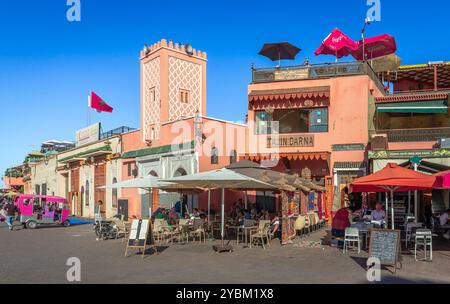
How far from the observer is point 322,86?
22031 mm

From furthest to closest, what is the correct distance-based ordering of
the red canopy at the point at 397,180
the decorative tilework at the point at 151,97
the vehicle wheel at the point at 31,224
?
the decorative tilework at the point at 151,97 < the vehicle wheel at the point at 31,224 < the red canopy at the point at 397,180

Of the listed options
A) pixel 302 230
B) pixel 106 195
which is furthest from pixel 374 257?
pixel 106 195

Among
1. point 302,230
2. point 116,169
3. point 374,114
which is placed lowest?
point 302,230

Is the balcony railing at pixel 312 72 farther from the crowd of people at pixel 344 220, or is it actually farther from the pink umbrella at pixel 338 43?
the crowd of people at pixel 344 220

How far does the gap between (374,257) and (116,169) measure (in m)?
22.8

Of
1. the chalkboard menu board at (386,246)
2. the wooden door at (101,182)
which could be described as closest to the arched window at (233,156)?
the wooden door at (101,182)

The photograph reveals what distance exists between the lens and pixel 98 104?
1324 inches

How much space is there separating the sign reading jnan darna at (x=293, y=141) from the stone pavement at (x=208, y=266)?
360 inches

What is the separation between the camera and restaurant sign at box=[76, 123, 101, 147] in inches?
1338

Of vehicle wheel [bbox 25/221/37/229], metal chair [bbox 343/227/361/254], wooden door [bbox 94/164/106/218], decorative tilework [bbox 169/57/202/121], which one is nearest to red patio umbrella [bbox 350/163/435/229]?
metal chair [bbox 343/227/361/254]

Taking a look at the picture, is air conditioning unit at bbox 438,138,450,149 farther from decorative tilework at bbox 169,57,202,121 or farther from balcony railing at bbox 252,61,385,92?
decorative tilework at bbox 169,57,202,121

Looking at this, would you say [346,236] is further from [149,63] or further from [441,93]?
[149,63]

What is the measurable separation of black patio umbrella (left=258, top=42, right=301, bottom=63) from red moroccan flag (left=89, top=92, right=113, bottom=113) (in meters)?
14.1

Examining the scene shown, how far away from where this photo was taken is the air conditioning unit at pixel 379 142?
64.6 feet
